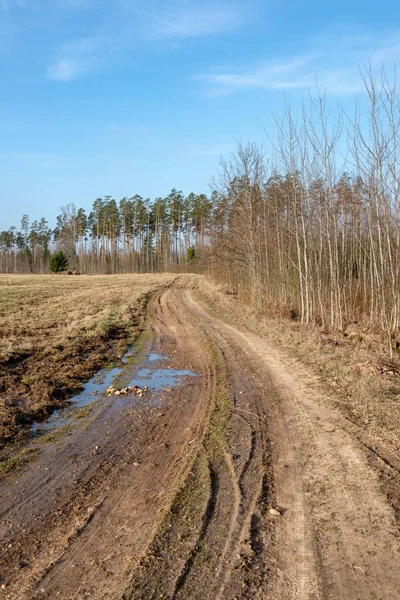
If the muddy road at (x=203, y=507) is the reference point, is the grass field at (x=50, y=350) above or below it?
above

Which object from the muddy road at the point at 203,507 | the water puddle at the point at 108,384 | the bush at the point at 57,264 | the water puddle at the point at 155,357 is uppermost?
the bush at the point at 57,264

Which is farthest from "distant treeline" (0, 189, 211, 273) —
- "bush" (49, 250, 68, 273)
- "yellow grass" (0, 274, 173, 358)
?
"yellow grass" (0, 274, 173, 358)

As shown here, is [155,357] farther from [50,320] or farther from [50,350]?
[50,320]

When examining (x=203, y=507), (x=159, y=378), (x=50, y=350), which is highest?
(x=50, y=350)

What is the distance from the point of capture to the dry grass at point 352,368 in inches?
246

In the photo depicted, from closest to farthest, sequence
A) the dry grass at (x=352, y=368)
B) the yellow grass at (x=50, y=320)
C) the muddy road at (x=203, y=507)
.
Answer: the muddy road at (x=203, y=507)
the dry grass at (x=352, y=368)
the yellow grass at (x=50, y=320)

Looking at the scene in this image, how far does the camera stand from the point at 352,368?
8.75m

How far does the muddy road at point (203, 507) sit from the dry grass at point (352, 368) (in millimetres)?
414

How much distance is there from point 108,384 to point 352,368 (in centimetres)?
497

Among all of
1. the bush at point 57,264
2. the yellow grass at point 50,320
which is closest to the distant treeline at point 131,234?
the bush at point 57,264

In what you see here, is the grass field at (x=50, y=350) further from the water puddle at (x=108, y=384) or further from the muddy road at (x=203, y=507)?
the muddy road at (x=203, y=507)

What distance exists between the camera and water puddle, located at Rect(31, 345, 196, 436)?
6.65 m

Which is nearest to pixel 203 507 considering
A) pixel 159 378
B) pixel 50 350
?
pixel 159 378

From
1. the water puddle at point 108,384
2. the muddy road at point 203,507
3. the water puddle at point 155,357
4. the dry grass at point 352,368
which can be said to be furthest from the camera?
the water puddle at point 155,357
